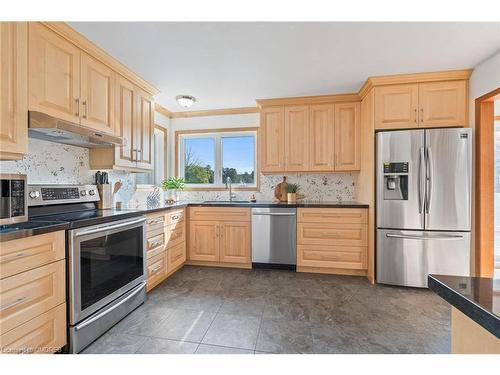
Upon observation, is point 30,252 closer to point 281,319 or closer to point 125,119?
point 125,119

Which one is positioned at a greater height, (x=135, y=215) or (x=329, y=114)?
(x=329, y=114)

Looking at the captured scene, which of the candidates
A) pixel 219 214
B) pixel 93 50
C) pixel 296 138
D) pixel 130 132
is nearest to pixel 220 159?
pixel 219 214

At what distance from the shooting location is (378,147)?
9.05 ft

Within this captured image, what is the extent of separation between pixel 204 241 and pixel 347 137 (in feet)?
8.05

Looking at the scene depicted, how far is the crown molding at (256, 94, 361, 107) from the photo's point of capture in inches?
129

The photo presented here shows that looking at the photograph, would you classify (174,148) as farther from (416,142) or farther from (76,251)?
(416,142)

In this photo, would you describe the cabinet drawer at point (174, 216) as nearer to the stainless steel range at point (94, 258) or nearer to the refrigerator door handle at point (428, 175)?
the stainless steel range at point (94, 258)

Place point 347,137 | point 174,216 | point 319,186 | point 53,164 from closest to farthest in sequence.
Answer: point 53,164 → point 174,216 → point 347,137 → point 319,186

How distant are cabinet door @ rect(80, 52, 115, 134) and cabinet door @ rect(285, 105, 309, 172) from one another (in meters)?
2.20

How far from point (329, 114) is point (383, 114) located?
739 millimetres

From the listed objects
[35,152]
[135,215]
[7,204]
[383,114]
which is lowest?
[135,215]

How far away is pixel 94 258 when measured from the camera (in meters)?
1.74

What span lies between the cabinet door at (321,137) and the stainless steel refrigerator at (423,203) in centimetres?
72
